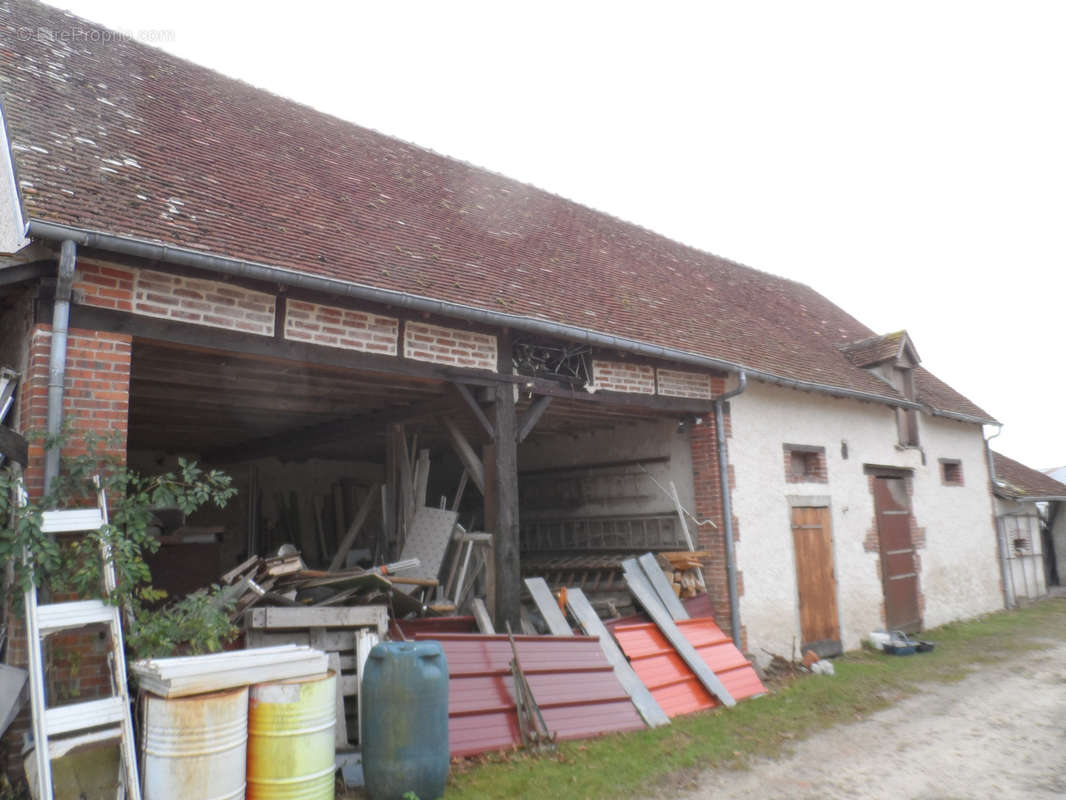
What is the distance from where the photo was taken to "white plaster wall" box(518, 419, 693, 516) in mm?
9430

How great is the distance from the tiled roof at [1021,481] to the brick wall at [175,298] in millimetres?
14895

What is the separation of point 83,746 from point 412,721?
5.67 feet

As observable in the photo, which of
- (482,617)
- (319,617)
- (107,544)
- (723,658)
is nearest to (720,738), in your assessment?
(723,658)

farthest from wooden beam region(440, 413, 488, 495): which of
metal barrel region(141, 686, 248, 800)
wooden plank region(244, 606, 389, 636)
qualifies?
metal barrel region(141, 686, 248, 800)

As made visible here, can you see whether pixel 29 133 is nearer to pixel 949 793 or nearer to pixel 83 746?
pixel 83 746

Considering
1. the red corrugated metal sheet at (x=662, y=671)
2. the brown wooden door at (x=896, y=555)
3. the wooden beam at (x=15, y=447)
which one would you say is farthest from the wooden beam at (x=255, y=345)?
the brown wooden door at (x=896, y=555)

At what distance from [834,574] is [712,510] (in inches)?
104

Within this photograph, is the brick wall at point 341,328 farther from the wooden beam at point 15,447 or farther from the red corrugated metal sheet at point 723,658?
the red corrugated metal sheet at point 723,658

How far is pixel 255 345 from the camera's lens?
545 centimetres

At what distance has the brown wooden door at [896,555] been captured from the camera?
11242 mm

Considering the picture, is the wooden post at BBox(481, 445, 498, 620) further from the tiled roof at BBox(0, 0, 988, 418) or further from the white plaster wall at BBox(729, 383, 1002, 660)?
the white plaster wall at BBox(729, 383, 1002, 660)

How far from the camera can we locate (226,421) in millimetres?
9195

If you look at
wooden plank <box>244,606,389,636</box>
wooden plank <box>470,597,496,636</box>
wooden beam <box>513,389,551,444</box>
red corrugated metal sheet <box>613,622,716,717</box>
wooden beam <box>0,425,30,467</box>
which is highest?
wooden beam <box>513,389,551,444</box>

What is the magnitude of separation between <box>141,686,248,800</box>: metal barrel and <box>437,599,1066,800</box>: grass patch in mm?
1460
